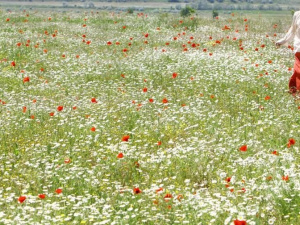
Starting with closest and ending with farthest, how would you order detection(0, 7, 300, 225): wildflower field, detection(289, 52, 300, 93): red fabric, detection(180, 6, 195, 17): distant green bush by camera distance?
detection(0, 7, 300, 225): wildflower field < detection(289, 52, 300, 93): red fabric < detection(180, 6, 195, 17): distant green bush

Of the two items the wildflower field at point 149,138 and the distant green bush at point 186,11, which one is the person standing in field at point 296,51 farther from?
the distant green bush at point 186,11

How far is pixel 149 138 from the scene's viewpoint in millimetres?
7961

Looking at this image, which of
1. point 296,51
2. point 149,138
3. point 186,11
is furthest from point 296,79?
point 186,11

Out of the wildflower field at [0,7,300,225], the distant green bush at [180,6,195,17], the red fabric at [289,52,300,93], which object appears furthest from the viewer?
the distant green bush at [180,6,195,17]

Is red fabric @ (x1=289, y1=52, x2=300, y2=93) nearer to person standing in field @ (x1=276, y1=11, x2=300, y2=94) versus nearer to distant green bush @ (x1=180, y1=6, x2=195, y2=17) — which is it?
person standing in field @ (x1=276, y1=11, x2=300, y2=94)

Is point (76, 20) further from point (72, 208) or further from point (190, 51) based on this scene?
point (72, 208)

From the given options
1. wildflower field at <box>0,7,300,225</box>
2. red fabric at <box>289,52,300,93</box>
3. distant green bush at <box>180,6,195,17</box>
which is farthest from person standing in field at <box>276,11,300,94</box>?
distant green bush at <box>180,6,195,17</box>

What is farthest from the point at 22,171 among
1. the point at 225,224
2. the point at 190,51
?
the point at 190,51

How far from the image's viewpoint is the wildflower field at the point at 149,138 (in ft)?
17.6

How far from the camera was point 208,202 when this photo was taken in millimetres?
5445

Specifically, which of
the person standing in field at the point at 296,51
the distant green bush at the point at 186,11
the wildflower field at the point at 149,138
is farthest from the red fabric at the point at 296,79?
the distant green bush at the point at 186,11

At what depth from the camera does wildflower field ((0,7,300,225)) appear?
535cm

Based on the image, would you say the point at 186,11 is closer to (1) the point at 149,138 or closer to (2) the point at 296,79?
(2) the point at 296,79

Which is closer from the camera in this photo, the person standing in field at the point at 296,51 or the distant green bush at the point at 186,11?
the person standing in field at the point at 296,51
